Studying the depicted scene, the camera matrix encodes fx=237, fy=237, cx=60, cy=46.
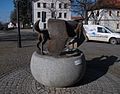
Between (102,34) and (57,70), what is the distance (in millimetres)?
16761

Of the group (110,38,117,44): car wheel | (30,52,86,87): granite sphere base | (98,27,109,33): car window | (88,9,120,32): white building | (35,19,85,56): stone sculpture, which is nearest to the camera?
(30,52,86,87): granite sphere base

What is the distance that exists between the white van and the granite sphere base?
15877mm

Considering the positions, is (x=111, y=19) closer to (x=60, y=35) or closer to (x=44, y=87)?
(x=60, y=35)

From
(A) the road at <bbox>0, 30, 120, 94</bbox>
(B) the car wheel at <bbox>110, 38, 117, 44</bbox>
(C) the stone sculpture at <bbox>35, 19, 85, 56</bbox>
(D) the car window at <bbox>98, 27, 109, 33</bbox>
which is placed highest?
(C) the stone sculpture at <bbox>35, 19, 85, 56</bbox>

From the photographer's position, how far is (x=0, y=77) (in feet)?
25.8

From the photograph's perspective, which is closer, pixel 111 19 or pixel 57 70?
pixel 57 70

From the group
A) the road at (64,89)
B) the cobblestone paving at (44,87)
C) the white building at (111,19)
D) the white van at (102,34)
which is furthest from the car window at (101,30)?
the white building at (111,19)

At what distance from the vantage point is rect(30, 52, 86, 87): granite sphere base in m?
6.43

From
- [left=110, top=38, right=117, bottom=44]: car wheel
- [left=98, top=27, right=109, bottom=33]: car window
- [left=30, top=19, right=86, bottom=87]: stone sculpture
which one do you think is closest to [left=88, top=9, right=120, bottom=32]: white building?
[left=98, top=27, right=109, bottom=33]: car window

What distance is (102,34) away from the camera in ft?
74.0

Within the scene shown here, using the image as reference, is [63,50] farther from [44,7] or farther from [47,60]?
[44,7]

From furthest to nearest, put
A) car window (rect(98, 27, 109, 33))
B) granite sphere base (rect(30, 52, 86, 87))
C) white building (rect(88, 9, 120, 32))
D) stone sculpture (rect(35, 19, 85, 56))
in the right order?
white building (rect(88, 9, 120, 32)) → car window (rect(98, 27, 109, 33)) → stone sculpture (rect(35, 19, 85, 56)) → granite sphere base (rect(30, 52, 86, 87))

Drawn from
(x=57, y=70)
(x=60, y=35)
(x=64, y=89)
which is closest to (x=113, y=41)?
(x=60, y=35)

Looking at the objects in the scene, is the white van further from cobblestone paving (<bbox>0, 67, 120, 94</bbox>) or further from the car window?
cobblestone paving (<bbox>0, 67, 120, 94</bbox>)
